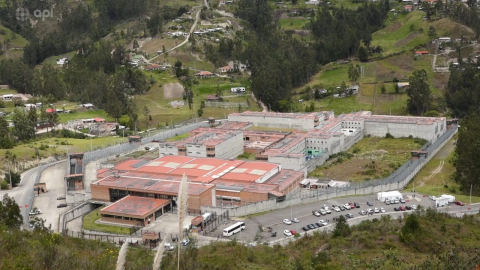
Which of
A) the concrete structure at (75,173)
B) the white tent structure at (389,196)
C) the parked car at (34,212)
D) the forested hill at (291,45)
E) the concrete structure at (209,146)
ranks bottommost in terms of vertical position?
the parked car at (34,212)

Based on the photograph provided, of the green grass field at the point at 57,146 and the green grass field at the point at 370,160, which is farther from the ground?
the green grass field at the point at 57,146

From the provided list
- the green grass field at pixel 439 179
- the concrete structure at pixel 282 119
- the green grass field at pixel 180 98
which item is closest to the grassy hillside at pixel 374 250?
the green grass field at pixel 439 179

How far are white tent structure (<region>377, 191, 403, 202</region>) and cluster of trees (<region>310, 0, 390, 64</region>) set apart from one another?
44.9 meters

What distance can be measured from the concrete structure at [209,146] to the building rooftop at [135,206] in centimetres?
1115

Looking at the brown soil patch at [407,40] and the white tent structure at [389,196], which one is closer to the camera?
the white tent structure at [389,196]

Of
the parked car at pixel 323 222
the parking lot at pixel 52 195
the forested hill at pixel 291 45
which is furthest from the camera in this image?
the forested hill at pixel 291 45

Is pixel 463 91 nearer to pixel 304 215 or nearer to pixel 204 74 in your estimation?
pixel 204 74

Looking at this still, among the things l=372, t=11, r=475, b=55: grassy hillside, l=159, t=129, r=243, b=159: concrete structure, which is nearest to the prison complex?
l=159, t=129, r=243, b=159: concrete structure

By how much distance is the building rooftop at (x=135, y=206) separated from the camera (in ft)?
114

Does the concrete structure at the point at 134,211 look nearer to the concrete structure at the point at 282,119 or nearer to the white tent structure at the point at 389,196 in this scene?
the white tent structure at the point at 389,196

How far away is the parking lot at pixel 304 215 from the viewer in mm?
32500

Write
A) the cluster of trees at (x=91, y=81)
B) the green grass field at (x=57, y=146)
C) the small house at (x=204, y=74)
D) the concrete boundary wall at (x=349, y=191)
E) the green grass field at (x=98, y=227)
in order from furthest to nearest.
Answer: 1. the small house at (x=204, y=74)
2. the cluster of trees at (x=91, y=81)
3. the green grass field at (x=57, y=146)
4. the concrete boundary wall at (x=349, y=191)
5. the green grass field at (x=98, y=227)

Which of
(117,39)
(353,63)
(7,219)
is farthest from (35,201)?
(117,39)

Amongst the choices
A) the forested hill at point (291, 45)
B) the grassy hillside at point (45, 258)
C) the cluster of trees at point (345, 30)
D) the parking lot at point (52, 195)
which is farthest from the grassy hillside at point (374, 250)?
the cluster of trees at point (345, 30)
